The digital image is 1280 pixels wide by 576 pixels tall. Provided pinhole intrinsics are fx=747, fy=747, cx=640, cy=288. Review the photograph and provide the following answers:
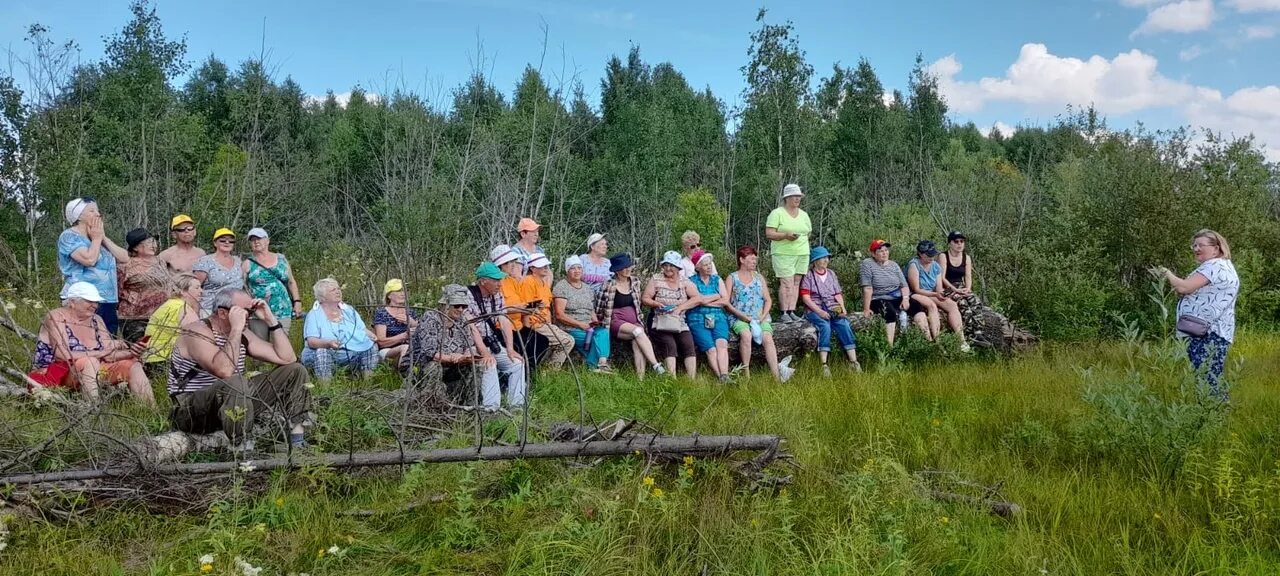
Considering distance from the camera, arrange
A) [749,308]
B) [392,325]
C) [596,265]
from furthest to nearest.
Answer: [596,265]
[749,308]
[392,325]

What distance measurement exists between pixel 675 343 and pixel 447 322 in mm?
2407

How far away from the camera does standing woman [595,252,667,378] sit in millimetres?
6816

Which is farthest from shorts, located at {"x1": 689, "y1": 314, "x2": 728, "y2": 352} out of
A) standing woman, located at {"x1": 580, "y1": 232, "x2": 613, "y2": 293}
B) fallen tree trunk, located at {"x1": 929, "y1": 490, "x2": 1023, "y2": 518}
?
fallen tree trunk, located at {"x1": 929, "y1": 490, "x2": 1023, "y2": 518}

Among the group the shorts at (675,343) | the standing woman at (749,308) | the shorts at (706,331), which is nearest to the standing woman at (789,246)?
the standing woman at (749,308)

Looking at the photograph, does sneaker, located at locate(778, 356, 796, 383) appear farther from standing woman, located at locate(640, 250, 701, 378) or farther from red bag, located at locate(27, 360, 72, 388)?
red bag, located at locate(27, 360, 72, 388)

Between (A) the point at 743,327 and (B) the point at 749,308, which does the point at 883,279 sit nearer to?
(B) the point at 749,308

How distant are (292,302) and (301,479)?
3564mm

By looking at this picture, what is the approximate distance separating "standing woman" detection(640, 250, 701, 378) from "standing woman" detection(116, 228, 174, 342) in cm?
408

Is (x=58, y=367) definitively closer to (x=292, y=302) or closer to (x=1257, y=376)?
(x=292, y=302)

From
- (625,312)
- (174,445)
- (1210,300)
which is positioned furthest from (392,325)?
(1210,300)

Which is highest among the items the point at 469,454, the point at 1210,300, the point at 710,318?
the point at 1210,300

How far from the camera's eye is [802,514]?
11.5 feet

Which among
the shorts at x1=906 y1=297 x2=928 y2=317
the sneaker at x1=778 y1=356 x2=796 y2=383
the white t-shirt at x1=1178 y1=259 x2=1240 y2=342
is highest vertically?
the white t-shirt at x1=1178 y1=259 x2=1240 y2=342

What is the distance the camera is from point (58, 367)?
501cm
